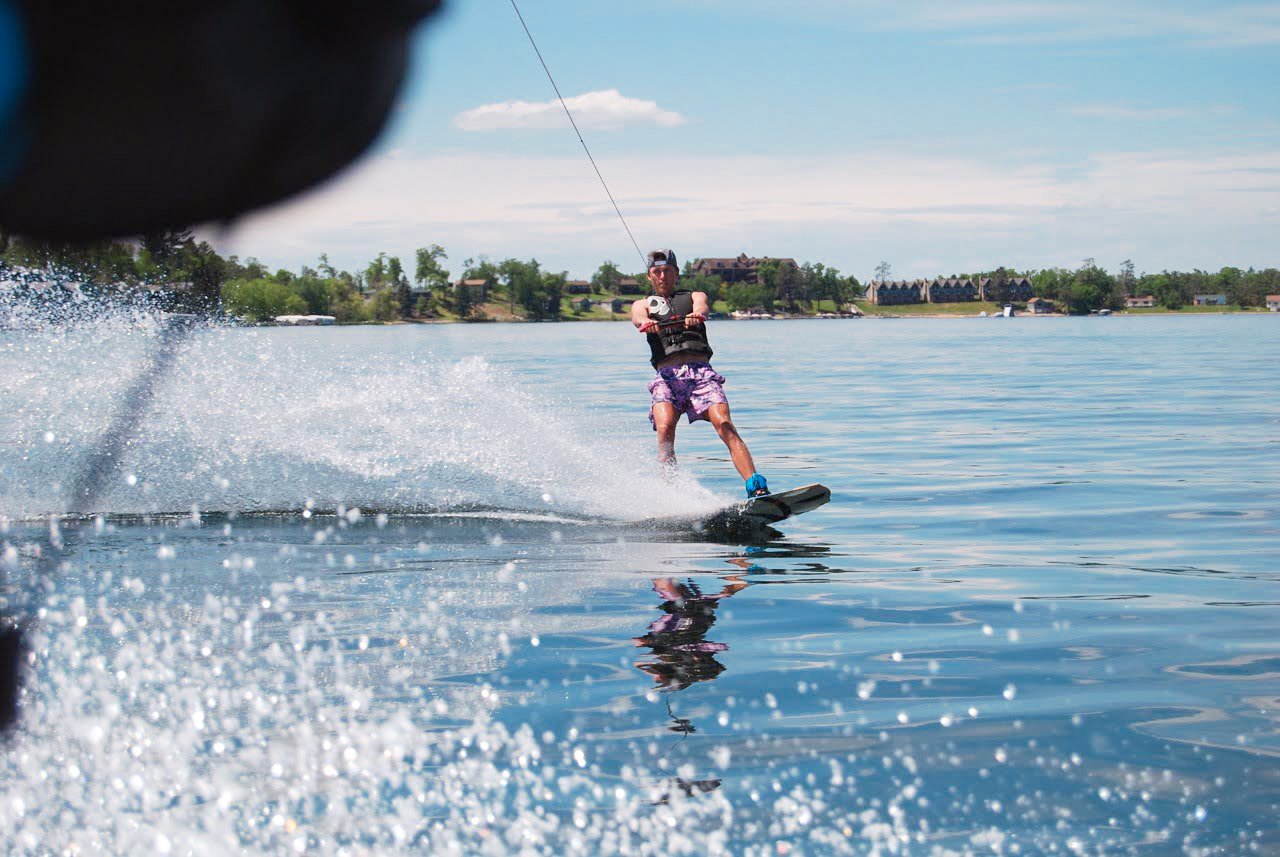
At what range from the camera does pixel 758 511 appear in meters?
8.61

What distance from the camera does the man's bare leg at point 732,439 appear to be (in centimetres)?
910

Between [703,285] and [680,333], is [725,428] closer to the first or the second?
[680,333]

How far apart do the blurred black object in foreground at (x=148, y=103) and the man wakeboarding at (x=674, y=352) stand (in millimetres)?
8458

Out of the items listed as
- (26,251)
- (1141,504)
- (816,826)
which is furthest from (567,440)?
(26,251)

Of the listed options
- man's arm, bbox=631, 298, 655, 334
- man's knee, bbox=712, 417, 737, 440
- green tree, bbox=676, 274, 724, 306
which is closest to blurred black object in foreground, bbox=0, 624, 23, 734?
man's knee, bbox=712, 417, 737, 440

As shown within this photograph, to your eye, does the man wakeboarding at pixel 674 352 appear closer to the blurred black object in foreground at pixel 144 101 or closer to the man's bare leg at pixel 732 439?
the man's bare leg at pixel 732 439

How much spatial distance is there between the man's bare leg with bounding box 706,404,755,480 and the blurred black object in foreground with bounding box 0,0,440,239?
7932 mm

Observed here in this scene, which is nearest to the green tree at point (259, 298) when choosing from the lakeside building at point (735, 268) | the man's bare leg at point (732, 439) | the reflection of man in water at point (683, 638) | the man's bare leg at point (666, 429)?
the reflection of man in water at point (683, 638)

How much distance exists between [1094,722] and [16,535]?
6.89 m

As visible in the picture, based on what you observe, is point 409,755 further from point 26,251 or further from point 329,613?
point 26,251

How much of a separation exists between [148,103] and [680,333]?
878 cm

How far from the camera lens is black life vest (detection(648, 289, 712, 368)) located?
381 inches

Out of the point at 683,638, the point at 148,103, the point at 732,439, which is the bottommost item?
the point at 683,638

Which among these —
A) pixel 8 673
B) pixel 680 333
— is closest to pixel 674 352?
pixel 680 333
